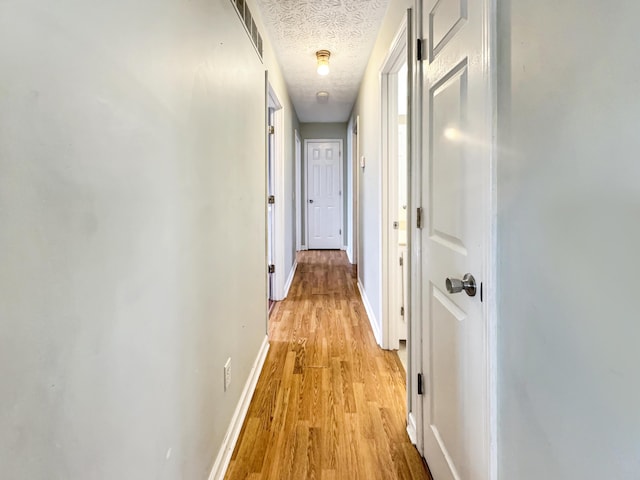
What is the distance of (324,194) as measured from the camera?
682 centimetres

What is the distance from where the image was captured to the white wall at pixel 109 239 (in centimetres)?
50

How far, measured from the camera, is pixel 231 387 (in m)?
1.62

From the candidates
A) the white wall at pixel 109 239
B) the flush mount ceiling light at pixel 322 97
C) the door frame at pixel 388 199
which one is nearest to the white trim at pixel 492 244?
the white wall at pixel 109 239

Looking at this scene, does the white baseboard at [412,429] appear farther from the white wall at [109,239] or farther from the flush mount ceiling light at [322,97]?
the flush mount ceiling light at [322,97]

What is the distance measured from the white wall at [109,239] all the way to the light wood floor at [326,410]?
31 centimetres

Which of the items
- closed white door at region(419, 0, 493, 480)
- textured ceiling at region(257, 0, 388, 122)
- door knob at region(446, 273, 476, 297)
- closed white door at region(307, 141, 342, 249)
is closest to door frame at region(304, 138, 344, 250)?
closed white door at region(307, 141, 342, 249)

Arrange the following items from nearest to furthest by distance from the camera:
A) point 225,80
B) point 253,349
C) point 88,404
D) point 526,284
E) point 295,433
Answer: point 88,404, point 526,284, point 225,80, point 295,433, point 253,349

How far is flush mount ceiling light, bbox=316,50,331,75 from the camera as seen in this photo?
3.06 metres

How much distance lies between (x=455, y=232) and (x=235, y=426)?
130cm

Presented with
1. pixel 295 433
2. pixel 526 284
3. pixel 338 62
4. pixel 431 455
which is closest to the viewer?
pixel 526 284

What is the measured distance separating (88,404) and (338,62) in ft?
11.1

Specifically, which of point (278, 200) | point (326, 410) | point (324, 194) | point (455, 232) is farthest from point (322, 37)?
point (324, 194)

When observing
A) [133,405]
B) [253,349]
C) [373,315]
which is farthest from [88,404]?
[373,315]

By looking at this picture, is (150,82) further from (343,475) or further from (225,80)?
(343,475)
